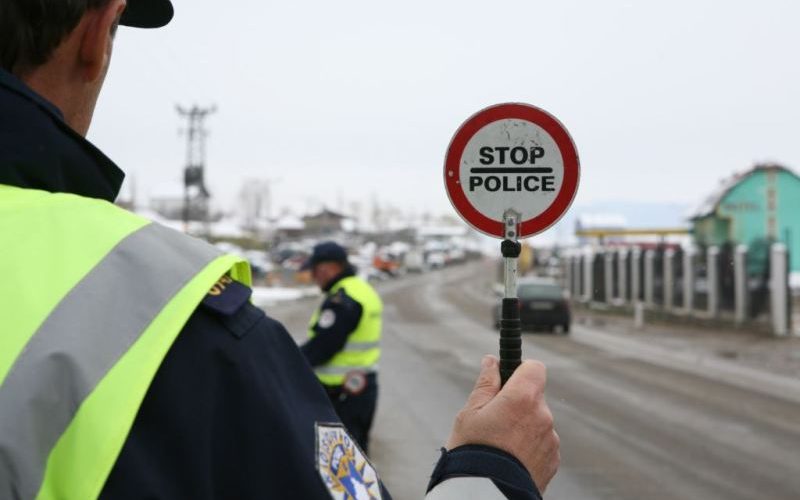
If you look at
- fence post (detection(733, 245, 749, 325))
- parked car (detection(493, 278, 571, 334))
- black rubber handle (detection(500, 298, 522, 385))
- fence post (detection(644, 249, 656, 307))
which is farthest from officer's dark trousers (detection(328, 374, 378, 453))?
fence post (detection(644, 249, 656, 307))

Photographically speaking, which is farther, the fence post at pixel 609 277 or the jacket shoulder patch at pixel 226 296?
the fence post at pixel 609 277

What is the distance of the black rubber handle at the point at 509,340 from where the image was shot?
5.71ft

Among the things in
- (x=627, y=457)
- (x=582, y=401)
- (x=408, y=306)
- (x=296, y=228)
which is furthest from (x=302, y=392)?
(x=296, y=228)

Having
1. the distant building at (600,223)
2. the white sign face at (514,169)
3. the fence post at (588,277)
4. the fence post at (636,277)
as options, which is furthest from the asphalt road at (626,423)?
the distant building at (600,223)

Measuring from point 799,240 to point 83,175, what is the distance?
2006 inches

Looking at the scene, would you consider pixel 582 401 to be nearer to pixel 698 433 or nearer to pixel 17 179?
pixel 698 433

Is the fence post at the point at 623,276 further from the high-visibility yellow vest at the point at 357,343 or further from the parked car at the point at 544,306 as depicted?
the high-visibility yellow vest at the point at 357,343

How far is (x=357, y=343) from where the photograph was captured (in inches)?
266

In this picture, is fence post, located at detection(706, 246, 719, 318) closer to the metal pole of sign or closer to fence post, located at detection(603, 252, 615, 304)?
fence post, located at detection(603, 252, 615, 304)

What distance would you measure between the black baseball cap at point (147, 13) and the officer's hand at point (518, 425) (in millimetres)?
A: 847

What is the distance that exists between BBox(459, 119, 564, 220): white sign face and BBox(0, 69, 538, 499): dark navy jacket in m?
0.92

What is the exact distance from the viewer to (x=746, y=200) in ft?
153

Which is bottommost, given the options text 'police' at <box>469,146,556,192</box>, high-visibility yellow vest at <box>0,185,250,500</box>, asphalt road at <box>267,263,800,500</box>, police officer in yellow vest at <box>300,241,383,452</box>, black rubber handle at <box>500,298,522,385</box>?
asphalt road at <box>267,263,800,500</box>

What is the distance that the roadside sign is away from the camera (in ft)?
6.67
